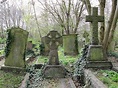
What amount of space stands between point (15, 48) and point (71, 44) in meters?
6.98

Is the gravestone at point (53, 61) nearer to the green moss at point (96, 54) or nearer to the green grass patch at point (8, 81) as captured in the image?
the green moss at point (96, 54)

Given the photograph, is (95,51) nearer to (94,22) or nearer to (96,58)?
(96,58)

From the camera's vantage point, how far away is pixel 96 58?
28.1ft

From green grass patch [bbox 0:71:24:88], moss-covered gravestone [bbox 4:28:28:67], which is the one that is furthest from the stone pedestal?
green grass patch [bbox 0:71:24:88]

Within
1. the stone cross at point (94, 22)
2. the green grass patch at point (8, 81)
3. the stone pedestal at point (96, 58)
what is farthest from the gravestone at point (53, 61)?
the green grass patch at point (8, 81)

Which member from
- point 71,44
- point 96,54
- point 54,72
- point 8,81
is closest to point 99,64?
point 96,54

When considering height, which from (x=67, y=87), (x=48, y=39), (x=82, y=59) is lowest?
(x=67, y=87)

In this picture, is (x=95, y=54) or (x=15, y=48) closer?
(x=15, y=48)

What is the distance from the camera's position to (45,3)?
2962cm

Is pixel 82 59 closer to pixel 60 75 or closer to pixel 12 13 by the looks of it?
pixel 60 75

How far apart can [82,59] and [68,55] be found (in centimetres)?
589

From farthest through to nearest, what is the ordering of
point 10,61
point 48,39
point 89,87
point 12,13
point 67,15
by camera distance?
point 12,13 → point 67,15 → point 48,39 → point 10,61 → point 89,87

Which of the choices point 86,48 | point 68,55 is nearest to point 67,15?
point 68,55

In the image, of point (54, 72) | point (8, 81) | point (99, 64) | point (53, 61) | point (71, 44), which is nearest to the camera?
point (8, 81)
